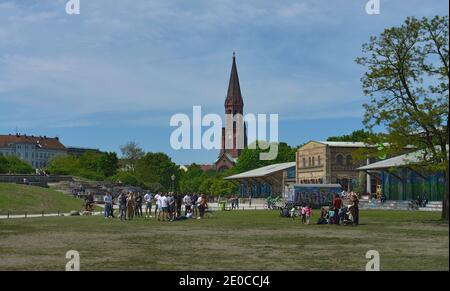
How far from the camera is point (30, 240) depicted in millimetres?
21766

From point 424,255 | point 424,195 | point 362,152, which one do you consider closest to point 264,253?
point 424,255

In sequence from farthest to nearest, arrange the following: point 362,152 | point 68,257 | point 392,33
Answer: point 362,152, point 392,33, point 68,257

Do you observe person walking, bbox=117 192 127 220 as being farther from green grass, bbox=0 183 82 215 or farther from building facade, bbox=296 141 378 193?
building facade, bbox=296 141 378 193

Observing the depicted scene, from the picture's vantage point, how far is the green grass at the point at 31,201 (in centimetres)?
5475

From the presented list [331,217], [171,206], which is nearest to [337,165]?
[171,206]

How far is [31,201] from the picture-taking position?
5922cm

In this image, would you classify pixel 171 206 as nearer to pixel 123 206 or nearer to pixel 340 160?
pixel 123 206

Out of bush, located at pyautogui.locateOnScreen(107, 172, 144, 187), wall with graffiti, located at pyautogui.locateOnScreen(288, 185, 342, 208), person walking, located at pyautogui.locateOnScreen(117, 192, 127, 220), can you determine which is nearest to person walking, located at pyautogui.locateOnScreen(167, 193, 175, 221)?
person walking, located at pyautogui.locateOnScreen(117, 192, 127, 220)

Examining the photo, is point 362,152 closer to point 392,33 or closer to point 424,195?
point 392,33

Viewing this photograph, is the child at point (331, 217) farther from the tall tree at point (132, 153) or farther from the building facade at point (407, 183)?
the tall tree at point (132, 153)

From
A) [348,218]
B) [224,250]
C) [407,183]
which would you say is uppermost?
[407,183]

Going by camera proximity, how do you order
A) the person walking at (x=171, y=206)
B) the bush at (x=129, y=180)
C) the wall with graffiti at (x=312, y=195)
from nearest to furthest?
the person walking at (x=171, y=206)
the wall with graffiti at (x=312, y=195)
the bush at (x=129, y=180)

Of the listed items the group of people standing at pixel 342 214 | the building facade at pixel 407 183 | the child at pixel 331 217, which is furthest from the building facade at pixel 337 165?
the child at pixel 331 217
